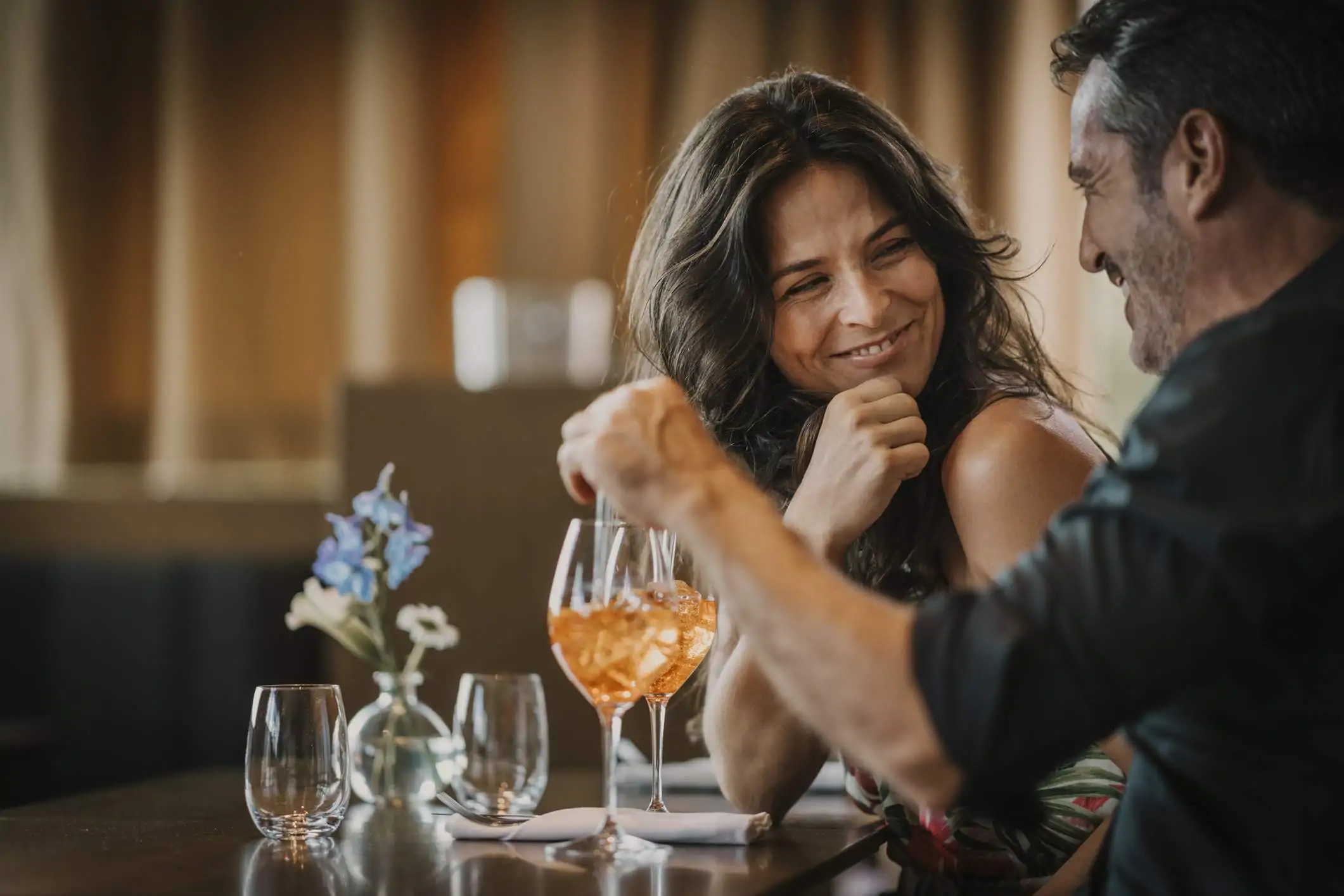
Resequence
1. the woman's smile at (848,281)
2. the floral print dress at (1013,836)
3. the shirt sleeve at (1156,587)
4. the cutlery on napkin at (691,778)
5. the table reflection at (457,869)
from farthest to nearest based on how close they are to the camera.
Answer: the cutlery on napkin at (691,778) → the woman's smile at (848,281) → the floral print dress at (1013,836) → the table reflection at (457,869) → the shirt sleeve at (1156,587)

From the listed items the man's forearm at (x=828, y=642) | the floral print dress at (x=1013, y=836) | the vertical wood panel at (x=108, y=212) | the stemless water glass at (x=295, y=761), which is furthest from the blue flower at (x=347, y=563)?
the vertical wood panel at (x=108, y=212)

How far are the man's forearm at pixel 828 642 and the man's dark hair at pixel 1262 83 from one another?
1.22ft

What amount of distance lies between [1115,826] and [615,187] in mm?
2898

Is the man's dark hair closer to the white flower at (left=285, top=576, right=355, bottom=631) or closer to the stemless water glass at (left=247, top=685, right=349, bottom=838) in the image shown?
the stemless water glass at (left=247, top=685, right=349, bottom=838)

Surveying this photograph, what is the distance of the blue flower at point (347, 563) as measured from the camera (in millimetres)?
1496

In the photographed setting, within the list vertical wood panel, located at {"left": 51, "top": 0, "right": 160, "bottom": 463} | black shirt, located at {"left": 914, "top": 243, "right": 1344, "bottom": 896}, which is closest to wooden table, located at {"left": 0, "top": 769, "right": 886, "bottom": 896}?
black shirt, located at {"left": 914, "top": 243, "right": 1344, "bottom": 896}

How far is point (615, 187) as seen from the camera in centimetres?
376

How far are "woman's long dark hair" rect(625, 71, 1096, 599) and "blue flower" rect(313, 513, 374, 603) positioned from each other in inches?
16.5

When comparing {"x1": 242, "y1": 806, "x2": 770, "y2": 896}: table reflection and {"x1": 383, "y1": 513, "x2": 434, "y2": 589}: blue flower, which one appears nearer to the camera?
{"x1": 242, "y1": 806, "x2": 770, "y2": 896}: table reflection

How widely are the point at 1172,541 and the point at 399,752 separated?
2.96 ft

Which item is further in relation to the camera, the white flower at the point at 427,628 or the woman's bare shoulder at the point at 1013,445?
the white flower at the point at 427,628

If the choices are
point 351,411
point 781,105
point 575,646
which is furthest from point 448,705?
point 575,646

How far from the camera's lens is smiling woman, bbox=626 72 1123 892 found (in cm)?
141

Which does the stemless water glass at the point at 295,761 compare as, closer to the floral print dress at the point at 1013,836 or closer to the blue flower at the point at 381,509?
the blue flower at the point at 381,509
